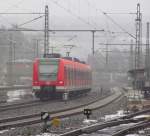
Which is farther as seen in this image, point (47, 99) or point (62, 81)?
point (47, 99)

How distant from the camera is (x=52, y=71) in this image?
3516cm

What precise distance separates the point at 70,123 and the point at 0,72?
283ft

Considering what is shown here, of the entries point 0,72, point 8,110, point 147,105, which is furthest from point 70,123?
point 0,72

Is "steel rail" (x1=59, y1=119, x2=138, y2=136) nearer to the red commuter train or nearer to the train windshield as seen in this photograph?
the red commuter train

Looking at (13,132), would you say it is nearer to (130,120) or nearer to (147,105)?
(130,120)

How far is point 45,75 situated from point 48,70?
0.39 metres

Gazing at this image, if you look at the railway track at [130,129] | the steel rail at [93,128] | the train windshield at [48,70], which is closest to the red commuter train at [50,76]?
the train windshield at [48,70]

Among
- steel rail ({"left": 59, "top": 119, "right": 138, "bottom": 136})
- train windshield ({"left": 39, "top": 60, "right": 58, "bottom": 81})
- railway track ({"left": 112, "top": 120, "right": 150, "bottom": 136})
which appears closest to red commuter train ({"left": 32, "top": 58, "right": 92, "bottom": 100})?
train windshield ({"left": 39, "top": 60, "right": 58, "bottom": 81})

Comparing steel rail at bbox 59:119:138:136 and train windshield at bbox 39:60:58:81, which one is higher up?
train windshield at bbox 39:60:58:81

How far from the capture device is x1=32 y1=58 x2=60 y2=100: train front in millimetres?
35000

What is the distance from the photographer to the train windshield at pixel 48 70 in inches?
1378

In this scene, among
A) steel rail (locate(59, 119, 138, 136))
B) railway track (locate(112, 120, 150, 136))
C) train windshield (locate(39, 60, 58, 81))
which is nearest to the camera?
steel rail (locate(59, 119, 138, 136))

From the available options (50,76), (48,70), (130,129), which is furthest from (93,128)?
(50,76)

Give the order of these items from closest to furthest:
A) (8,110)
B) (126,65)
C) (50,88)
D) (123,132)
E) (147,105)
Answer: (123,132) → (8,110) → (147,105) → (50,88) → (126,65)
